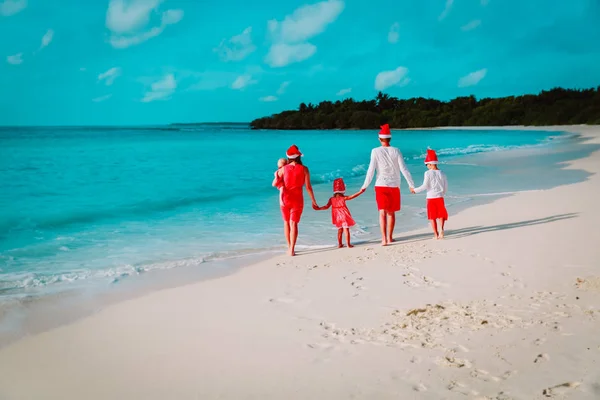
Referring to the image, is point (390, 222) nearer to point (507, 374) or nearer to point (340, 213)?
point (340, 213)

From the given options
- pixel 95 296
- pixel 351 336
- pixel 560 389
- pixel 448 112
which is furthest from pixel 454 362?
pixel 448 112

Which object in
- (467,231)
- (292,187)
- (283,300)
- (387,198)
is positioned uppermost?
(292,187)

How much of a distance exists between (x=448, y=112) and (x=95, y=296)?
415ft

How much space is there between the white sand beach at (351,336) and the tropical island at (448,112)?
3014 inches

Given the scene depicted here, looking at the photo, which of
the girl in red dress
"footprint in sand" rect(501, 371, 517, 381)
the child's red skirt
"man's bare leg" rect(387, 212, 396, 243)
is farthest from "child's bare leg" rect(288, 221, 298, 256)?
"footprint in sand" rect(501, 371, 517, 381)

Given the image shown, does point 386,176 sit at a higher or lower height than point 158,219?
higher

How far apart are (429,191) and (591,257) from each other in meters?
2.52

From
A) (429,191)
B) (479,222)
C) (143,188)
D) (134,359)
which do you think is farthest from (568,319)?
(143,188)

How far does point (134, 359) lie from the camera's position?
4078 millimetres

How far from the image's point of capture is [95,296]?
6.04 metres

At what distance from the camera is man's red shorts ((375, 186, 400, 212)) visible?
309 inches

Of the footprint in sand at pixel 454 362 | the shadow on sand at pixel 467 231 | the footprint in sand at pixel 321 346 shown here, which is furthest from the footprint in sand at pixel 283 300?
the shadow on sand at pixel 467 231

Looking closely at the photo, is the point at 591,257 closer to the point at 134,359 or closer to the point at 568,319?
the point at 568,319

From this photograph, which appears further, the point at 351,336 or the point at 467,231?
the point at 467,231
